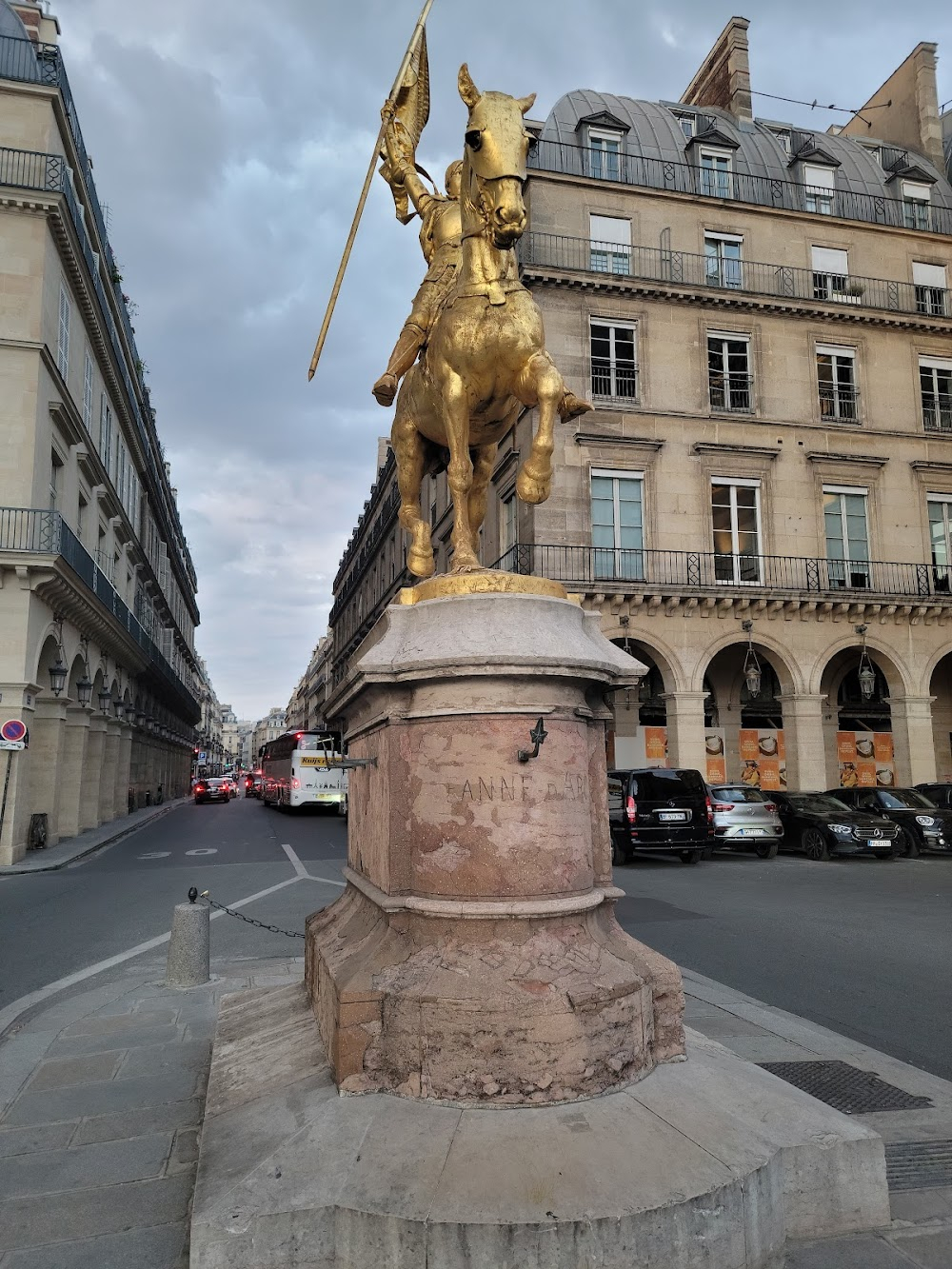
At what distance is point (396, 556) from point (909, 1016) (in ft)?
116

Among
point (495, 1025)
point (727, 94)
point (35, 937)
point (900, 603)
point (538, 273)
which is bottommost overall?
point (35, 937)

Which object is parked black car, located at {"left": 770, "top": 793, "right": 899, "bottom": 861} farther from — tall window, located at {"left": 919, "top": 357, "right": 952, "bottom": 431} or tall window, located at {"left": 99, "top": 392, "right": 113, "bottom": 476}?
tall window, located at {"left": 99, "top": 392, "right": 113, "bottom": 476}

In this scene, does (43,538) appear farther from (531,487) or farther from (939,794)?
(939,794)

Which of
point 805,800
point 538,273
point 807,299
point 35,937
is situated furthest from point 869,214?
point 35,937

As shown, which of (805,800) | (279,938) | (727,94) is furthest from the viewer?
(727,94)

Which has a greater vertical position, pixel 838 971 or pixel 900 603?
pixel 900 603

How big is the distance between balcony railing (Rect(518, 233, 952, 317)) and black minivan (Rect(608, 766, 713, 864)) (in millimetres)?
15084

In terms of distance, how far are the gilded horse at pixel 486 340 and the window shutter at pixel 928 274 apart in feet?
96.2

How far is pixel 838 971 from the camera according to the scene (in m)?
7.43

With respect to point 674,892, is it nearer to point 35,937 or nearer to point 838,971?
point 838,971

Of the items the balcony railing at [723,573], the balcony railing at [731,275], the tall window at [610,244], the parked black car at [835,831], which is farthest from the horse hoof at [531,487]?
the tall window at [610,244]

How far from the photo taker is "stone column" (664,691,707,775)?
23172mm

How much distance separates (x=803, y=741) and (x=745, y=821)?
696 cm

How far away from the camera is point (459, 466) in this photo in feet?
15.3
